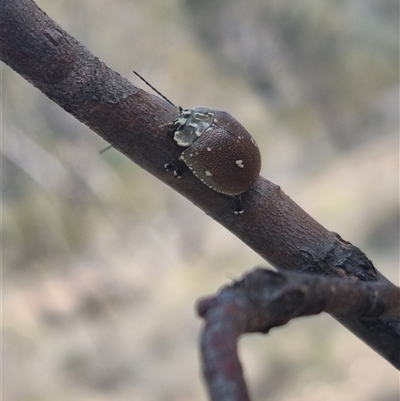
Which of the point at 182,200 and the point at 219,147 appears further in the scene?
the point at 182,200

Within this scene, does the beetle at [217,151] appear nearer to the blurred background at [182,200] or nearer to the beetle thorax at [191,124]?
the beetle thorax at [191,124]

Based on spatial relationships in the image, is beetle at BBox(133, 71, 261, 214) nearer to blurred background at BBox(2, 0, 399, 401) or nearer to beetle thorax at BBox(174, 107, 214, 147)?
beetle thorax at BBox(174, 107, 214, 147)

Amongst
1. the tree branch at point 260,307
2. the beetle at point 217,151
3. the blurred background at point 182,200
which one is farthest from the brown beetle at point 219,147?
the blurred background at point 182,200

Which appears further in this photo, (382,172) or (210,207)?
(382,172)

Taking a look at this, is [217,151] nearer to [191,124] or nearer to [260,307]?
[191,124]

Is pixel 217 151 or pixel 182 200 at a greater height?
pixel 182 200

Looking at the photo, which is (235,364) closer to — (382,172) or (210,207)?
(210,207)

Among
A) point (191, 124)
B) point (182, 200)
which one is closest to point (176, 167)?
point (191, 124)

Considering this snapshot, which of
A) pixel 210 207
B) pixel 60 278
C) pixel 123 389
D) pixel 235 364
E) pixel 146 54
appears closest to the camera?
pixel 235 364

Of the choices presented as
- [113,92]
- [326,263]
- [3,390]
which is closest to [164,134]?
[113,92]
